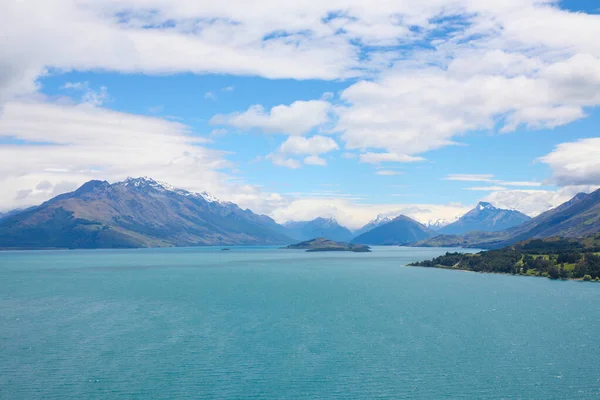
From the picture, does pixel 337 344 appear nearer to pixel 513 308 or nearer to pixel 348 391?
pixel 348 391

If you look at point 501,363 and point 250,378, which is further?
point 501,363

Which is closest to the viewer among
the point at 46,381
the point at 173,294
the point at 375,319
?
the point at 46,381

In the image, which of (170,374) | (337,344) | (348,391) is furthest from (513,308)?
(170,374)

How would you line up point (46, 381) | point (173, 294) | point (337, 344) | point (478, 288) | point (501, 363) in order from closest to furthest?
1. point (46, 381)
2. point (501, 363)
3. point (337, 344)
4. point (173, 294)
5. point (478, 288)

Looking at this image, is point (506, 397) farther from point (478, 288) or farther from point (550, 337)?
point (478, 288)

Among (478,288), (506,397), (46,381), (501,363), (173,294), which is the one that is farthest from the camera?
(478,288)

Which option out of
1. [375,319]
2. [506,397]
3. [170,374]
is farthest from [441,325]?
[170,374]
